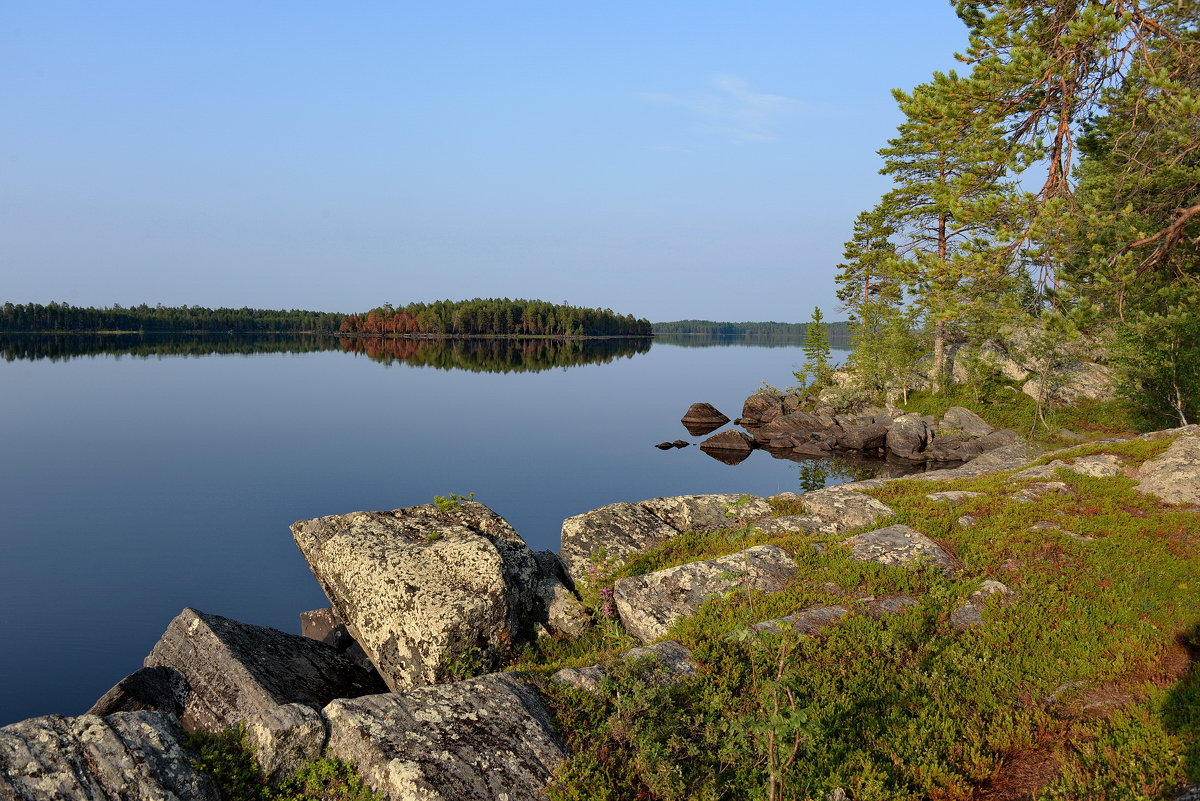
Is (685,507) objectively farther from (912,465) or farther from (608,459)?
(912,465)

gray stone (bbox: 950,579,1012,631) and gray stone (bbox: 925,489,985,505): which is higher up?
gray stone (bbox: 925,489,985,505)

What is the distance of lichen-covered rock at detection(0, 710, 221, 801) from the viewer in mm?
5531

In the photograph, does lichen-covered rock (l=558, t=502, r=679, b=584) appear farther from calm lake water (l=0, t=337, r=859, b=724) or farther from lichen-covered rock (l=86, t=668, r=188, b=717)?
calm lake water (l=0, t=337, r=859, b=724)

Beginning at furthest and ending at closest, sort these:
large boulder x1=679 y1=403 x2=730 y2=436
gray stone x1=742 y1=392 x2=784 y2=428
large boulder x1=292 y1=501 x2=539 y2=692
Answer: gray stone x1=742 y1=392 x2=784 y2=428 < large boulder x1=679 y1=403 x2=730 y2=436 < large boulder x1=292 y1=501 x2=539 y2=692

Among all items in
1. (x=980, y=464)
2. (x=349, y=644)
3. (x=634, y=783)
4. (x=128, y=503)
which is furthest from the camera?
(x=128, y=503)

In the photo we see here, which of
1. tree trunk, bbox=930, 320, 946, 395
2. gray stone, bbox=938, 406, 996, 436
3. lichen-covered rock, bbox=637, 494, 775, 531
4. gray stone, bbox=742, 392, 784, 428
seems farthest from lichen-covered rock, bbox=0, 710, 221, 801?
gray stone, bbox=742, 392, 784, 428

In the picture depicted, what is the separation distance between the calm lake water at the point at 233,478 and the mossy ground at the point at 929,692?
39.3 ft

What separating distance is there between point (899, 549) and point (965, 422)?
33.4 m

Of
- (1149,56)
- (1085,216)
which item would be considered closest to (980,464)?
(1085,216)

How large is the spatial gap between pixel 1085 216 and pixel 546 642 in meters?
14.6

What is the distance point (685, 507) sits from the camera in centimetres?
1553

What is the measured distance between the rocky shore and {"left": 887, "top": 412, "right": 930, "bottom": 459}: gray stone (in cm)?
2094

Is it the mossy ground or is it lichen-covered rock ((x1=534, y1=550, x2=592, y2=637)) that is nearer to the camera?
the mossy ground

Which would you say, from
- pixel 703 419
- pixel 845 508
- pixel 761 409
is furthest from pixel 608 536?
pixel 761 409
